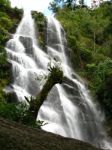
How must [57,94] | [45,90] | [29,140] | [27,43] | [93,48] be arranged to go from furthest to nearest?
[93,48], [27,43], [57,94], [45,90], [29,140]

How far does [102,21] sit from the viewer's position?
4012cm

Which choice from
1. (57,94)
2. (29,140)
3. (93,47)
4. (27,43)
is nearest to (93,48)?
(93,47)

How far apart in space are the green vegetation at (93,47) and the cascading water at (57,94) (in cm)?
85

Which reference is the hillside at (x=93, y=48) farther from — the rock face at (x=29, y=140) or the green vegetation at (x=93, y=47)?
the rock face at (x=29, y=140)

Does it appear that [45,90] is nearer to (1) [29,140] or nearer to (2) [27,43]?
(1) [29,140]

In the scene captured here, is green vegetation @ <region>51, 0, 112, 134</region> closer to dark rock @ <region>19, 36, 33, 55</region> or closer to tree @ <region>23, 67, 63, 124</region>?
dark rock @ <region>19, 36, 33, 55</region>

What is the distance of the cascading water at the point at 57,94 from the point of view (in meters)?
24.3

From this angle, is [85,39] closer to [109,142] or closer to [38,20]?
[38,20]

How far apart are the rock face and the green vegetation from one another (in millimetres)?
15577

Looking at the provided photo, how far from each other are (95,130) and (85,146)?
21.3 m

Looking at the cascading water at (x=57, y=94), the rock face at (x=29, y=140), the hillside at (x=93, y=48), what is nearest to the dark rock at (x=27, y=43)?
the cascading water at (x=57, y=94)

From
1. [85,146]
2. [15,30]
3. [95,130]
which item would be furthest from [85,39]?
[85,146]

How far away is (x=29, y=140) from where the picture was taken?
Answer: 4023mm

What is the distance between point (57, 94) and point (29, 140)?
2252 cm
